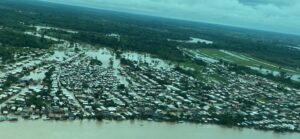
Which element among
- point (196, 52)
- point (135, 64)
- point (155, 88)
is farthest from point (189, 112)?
point (196, 52)

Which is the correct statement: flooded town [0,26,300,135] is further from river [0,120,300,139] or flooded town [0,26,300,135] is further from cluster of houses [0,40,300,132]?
river [0,120,300,139]

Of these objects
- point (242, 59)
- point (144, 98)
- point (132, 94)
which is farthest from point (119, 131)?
point (242, 59)

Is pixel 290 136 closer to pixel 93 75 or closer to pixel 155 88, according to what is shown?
pixel 155 88

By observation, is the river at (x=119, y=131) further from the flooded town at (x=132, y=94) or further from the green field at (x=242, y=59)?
the green field at (x=242, y=59)

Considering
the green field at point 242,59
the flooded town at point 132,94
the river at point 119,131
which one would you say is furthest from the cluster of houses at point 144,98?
the green field at point 242,59

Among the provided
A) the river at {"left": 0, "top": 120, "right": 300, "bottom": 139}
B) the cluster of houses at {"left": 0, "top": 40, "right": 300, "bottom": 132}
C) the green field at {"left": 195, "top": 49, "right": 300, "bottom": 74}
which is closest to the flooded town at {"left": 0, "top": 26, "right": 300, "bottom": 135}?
the cluster of houses at {"left": 0, "top": 40, "right": 300, "bottom": 132}

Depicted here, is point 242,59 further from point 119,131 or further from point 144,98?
point 119,131

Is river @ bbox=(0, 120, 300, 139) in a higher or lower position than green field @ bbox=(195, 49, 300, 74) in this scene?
higher
